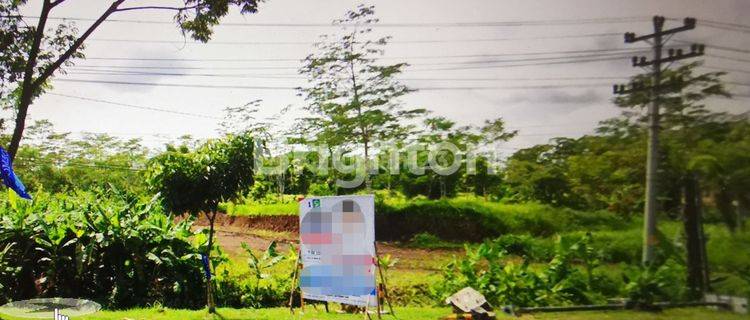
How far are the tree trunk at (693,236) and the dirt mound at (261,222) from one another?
1268 cm

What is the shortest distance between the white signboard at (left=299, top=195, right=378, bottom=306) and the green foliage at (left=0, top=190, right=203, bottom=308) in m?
2.28

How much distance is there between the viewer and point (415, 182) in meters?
13.7

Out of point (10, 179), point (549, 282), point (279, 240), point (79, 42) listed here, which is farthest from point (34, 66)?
point (549, 282)

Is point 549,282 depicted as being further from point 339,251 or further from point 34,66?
point 34,66

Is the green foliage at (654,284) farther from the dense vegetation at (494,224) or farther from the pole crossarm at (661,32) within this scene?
the pole crossarm at (661,32)

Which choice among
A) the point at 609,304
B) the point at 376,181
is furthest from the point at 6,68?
the point at 609,304

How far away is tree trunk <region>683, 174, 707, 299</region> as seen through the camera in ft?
16.5

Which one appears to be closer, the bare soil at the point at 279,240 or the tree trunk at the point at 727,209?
the tree trunk at the point at 727,209

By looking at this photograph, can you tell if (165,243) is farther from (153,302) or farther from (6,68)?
(6,68)

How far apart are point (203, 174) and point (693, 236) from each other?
5997mm

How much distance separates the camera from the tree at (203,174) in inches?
257

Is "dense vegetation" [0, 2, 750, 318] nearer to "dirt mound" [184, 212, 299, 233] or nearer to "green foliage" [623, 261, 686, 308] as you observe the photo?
"green foliage" [623, 261, 686, 308]

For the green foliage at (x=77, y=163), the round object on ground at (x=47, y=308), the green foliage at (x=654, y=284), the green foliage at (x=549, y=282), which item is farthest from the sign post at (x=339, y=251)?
the green foliage at (x=77, y=163)

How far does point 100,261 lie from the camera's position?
7445 millimetres
